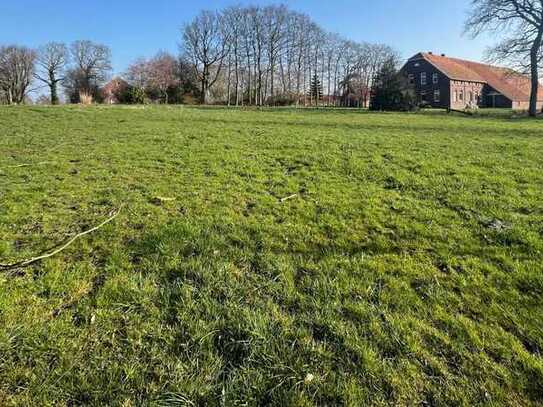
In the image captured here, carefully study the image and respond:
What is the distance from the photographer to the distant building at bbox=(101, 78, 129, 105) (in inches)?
1534

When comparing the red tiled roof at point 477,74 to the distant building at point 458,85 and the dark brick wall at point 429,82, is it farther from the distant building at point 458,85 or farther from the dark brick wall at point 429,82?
the dark brick wall at point 429,82

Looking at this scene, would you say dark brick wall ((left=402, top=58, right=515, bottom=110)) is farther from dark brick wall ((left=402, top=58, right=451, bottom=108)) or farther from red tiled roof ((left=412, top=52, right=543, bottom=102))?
red tiled roof ((left=412, top=52, right=543, bottom=102))

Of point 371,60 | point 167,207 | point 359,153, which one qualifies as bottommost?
point 167,207

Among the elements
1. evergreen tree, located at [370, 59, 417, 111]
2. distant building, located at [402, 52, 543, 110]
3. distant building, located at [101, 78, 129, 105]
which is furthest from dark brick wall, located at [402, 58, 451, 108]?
distant building, located at [101, 78, 129, 105]

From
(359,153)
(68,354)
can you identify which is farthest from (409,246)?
(359,153)

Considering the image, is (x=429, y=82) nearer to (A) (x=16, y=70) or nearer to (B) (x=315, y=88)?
(B) (x=315, y=88)

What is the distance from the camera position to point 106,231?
11.9ft

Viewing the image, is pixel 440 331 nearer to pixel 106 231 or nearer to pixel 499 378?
pixel 499 378

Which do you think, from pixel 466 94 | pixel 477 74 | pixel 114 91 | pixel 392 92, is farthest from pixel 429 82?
pixel 114 91

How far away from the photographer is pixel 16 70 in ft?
160

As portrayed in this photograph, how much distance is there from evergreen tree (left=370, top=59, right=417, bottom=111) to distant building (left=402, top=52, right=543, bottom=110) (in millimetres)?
15221

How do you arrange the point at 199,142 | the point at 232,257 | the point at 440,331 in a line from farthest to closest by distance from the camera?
1. the point at 199,142
2. the point at 232,257
3. the point at 440,331

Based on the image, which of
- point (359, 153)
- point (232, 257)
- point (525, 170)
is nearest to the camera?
point (232, 257)

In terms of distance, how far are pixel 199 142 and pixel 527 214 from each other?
7608 mm
